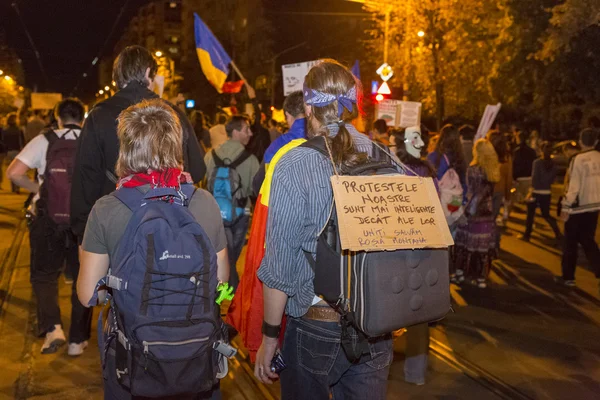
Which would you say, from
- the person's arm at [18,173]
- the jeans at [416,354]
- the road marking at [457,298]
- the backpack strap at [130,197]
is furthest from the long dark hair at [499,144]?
the backpack strap at [130,197]

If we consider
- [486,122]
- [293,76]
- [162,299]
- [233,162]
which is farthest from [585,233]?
[162,299]

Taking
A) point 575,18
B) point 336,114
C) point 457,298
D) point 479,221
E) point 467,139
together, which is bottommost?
point 457,298

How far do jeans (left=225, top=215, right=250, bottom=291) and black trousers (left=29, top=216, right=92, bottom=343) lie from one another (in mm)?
1694

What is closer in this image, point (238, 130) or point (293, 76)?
point (238, 130)

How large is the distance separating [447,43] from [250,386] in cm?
2090

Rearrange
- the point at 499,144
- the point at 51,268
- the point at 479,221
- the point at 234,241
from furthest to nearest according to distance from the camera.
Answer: the point at 499,144 → the point at 479,221 → the point at 234,241 → the point at 51,268

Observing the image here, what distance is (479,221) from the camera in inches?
348

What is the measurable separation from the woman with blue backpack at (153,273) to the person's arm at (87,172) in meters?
1.52

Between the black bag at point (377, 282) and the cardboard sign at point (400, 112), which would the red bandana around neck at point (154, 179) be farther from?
the cardboard sign at point (400, 112)

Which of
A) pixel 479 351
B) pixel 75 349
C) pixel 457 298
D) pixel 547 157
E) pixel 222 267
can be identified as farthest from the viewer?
pixel 547 157

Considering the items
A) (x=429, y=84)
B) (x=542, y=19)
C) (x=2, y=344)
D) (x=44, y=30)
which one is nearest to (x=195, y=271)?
(x=2, y=344)

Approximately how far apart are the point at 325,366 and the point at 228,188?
14.4 ft

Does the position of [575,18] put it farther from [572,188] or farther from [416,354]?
[416,354]

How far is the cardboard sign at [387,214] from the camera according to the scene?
2.55 metres
